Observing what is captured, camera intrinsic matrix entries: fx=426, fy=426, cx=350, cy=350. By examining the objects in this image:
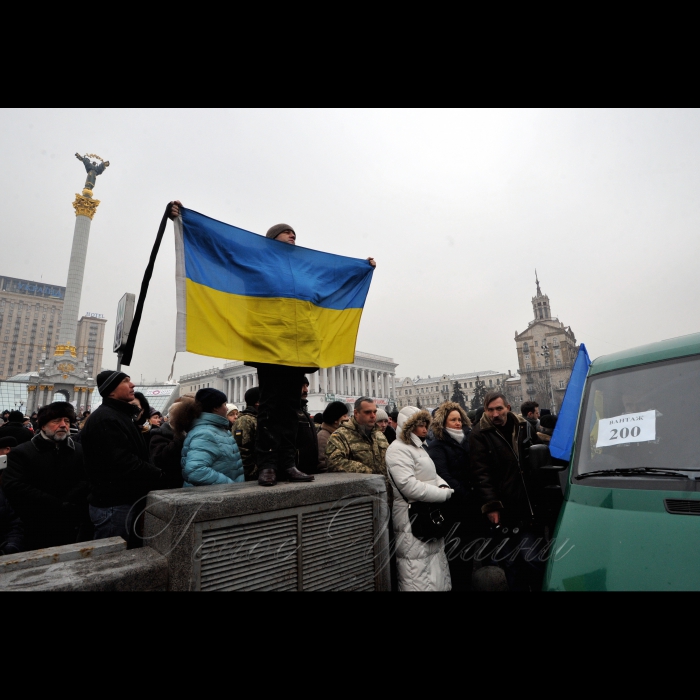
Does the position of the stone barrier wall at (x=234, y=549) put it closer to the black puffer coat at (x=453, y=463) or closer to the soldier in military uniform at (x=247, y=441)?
the soldier in military uniform at (x=247, y=441)

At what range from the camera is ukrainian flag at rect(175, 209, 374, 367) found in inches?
112

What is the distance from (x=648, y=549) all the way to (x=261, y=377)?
231 centimetres

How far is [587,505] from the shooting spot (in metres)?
2.34

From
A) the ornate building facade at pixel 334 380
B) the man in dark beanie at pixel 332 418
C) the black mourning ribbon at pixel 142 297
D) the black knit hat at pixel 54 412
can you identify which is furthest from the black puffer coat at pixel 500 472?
the ornate building facade at pixel 334 380

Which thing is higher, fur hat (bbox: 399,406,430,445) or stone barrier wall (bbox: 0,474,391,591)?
fur hat (bbox: 399,406,430,445)

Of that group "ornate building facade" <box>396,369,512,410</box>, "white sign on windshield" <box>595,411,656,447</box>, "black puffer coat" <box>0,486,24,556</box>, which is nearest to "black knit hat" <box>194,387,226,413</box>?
"black puffer coat" <box>0,486,24,556</box>

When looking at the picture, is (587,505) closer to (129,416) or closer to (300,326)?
(300,326)

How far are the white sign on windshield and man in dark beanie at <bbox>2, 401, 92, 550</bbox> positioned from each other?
3.82 meters

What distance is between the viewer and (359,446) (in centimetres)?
368

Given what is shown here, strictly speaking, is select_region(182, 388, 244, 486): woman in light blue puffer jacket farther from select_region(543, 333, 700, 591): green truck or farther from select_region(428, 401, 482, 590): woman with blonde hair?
select_region(543, 333, 700, 591): green truck

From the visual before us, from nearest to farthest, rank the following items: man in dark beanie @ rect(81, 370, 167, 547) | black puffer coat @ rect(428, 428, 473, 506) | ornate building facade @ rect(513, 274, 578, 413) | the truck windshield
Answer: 1. the truck windshield
2. man in dark beanie @ rect(81, 370, 167, 547)
3. black puffer coat @ rect(428, 428, 473, 506)
4. ornate building facade @ rect(513, 274, 578, 413)

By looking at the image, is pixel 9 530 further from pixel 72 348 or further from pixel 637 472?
pixel 72 348

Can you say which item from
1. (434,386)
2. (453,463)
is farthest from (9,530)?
(434,386)
